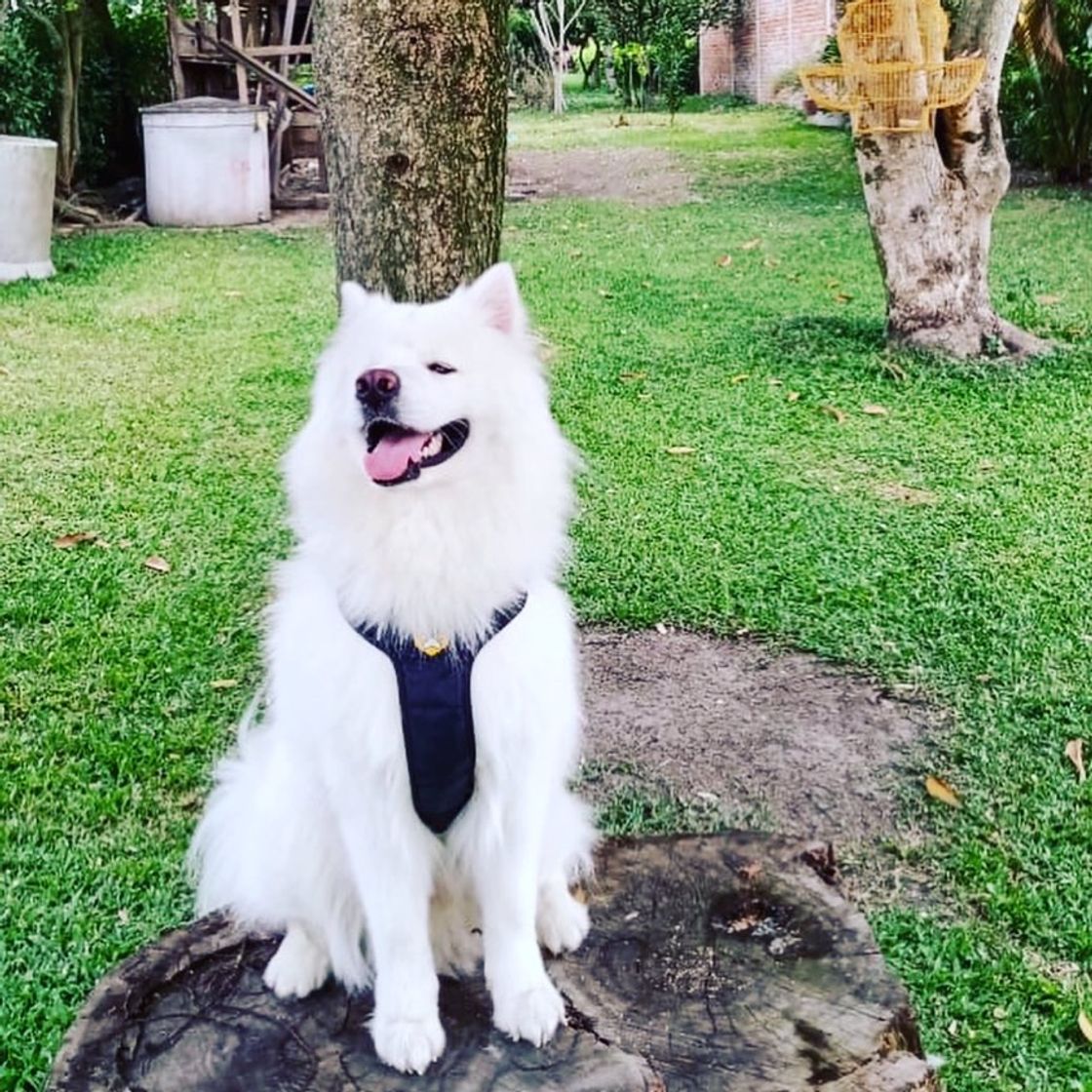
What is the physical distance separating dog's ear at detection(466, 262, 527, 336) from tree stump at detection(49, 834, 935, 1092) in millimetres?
1066

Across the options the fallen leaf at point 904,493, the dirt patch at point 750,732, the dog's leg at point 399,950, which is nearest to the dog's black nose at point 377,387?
the dog's leg at point 399,950

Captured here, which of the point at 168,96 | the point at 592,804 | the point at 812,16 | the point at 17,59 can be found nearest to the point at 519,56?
the point at 812,16

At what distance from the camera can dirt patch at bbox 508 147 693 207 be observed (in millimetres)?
12969

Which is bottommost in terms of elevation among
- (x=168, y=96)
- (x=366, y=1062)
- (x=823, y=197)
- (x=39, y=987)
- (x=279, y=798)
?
(x=39, y=987)

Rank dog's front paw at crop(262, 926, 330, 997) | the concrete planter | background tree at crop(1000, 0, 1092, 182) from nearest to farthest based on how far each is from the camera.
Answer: dog's front paw at crop(262, 926, 330, 997)
the concrete planter
background tree at crop(1000, 0, 1092, 182)

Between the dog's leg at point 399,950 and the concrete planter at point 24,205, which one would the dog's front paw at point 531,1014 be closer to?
the dog's leg at point 399,950

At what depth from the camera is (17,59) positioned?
35.6 ft

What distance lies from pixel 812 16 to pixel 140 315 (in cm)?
1614

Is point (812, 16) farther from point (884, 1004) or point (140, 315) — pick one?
point (884, 1004)

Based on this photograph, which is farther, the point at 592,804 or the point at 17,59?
the point at 17,59

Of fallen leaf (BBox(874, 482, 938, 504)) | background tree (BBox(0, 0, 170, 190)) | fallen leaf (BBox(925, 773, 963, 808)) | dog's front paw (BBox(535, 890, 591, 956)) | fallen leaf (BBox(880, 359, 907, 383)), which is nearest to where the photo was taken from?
dog's front paw (BBox(535, 890, 591, 956))

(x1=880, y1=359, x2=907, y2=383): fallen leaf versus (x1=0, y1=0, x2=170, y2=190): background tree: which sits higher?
(x1=0, y1=0, x2=170, y2=190): background tree

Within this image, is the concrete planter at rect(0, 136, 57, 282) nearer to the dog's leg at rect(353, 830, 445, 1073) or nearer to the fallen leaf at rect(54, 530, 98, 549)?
the fallen leaf at rect(54, 530, 98, 549)

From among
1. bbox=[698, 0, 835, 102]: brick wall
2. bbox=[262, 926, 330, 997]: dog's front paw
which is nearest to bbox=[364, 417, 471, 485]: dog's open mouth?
bbox=[262, 926, 330, 997]: dog's front paw
